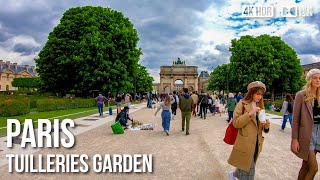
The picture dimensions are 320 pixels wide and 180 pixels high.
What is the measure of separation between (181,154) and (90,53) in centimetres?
2541

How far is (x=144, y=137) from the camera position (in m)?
12.2

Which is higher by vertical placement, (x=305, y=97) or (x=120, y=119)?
(x=305, y=97)

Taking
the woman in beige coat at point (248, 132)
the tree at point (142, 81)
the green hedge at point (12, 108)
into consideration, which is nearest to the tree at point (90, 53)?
Answer: the green hedge at point (12, 108)

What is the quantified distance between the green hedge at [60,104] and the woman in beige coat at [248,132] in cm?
2237

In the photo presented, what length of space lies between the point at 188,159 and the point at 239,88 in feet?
132

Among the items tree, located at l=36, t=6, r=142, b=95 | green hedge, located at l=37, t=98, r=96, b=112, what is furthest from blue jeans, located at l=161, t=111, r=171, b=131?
tree, located at l=36, t=6, r=142, b=95

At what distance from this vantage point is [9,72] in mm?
110000

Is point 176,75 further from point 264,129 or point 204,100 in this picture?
point 264,129

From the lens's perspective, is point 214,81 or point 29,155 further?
point 214,81

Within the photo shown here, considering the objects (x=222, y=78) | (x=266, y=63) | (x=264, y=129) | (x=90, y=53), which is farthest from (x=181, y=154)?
(x=222, y=78)

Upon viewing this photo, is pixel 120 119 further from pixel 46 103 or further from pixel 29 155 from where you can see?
pixel 46 103

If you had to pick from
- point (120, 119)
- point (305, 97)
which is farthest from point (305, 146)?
point (120, 119)

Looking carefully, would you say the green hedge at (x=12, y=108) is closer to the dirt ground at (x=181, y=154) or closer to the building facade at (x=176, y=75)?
the dirt ground at (x=181, y=154)

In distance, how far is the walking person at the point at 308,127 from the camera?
4770 millimetres
